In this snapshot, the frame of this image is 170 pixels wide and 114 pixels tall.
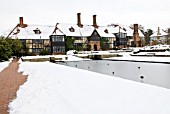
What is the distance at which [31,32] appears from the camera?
4934cm

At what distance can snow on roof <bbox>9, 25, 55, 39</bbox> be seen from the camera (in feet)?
156

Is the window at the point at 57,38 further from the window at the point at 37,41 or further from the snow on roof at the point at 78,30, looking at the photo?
the snow on roof at the point at 78,30

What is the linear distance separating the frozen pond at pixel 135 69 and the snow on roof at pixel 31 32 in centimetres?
1710

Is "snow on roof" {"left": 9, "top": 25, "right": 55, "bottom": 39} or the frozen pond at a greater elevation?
"snow on roof" {"left": 9, "top": 25, "right": 55, "bottom": 39}

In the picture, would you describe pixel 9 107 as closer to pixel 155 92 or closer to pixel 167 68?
pixel 155 92

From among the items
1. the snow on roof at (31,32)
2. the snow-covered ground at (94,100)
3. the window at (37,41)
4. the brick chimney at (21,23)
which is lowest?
the snow-covered ground at (94,100)

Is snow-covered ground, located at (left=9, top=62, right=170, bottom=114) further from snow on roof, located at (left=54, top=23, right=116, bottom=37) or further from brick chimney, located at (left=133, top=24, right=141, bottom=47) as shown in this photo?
brick chimney, located at (left=133, top=24, right=141, bottom=47)

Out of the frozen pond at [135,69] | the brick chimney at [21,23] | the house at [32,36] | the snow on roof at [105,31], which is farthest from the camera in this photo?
the snow on roof at [105,31]

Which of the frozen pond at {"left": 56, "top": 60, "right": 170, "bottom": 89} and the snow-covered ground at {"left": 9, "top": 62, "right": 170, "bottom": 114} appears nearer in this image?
the snow-covered ground at {"left": 9, "top": 62, "right": 170, "bottom": 114}

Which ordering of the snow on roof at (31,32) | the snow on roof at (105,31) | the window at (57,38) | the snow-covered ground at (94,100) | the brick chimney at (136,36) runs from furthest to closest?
the brick chimney at (136,36)
the snow on roof at (105,31)
the window at (57,38)
the snow on roof at (31,32)
the snow-covered ground at (94,100)

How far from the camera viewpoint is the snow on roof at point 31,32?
156ft

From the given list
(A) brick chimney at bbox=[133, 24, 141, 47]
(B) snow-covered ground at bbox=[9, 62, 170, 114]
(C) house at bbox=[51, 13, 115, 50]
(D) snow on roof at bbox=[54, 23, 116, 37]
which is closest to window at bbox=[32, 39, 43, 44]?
(C) house at bbox=[51, 13, 115, 50]

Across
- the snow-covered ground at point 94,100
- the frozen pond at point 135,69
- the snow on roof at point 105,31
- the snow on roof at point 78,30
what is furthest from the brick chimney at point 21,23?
the snow-covered ground at point 94,100

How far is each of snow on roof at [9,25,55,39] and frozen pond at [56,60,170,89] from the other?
17.1 meters
